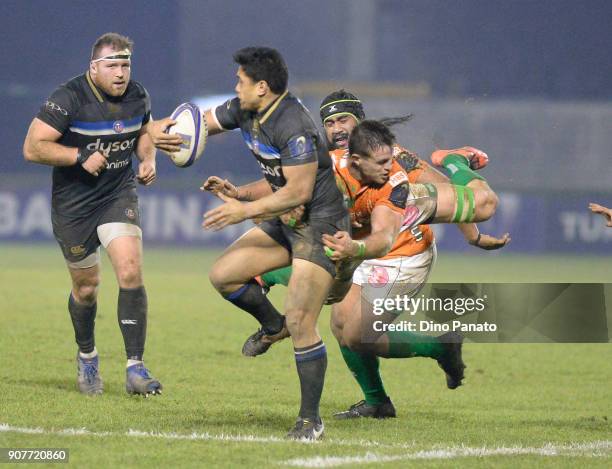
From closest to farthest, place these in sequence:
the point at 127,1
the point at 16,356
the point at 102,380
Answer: the point at 102,380 < the point at 16,356 < the point at 127,1

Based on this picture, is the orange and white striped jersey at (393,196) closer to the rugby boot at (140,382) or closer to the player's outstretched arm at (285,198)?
the player's outstretched arm at (285,198)

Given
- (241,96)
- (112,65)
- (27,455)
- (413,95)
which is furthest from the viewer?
(413,95)

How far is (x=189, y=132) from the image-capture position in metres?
7.12

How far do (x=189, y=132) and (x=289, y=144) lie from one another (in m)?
0.86

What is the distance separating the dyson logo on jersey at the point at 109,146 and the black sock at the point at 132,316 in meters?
0.99

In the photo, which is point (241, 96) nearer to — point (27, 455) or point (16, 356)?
point (27, 455)

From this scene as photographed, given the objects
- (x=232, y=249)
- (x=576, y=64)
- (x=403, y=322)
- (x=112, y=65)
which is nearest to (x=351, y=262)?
(x=232, y=249)

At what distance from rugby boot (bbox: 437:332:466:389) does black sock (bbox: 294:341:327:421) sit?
5.33ft

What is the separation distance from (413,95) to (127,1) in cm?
1012

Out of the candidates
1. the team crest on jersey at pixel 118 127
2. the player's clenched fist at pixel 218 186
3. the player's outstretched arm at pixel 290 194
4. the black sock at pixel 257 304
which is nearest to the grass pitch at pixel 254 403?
the black sock at pixel 257 304

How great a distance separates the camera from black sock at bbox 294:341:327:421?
21.5ft

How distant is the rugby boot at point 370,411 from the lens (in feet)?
25.3

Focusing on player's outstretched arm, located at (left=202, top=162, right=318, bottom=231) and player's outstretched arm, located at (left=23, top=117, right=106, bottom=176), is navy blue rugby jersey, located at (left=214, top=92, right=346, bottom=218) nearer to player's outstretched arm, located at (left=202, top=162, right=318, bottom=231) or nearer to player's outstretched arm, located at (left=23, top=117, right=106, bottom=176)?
player's outstretched arm, located at (left=202, top=162, right=318, bottom=231)

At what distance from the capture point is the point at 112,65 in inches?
318
